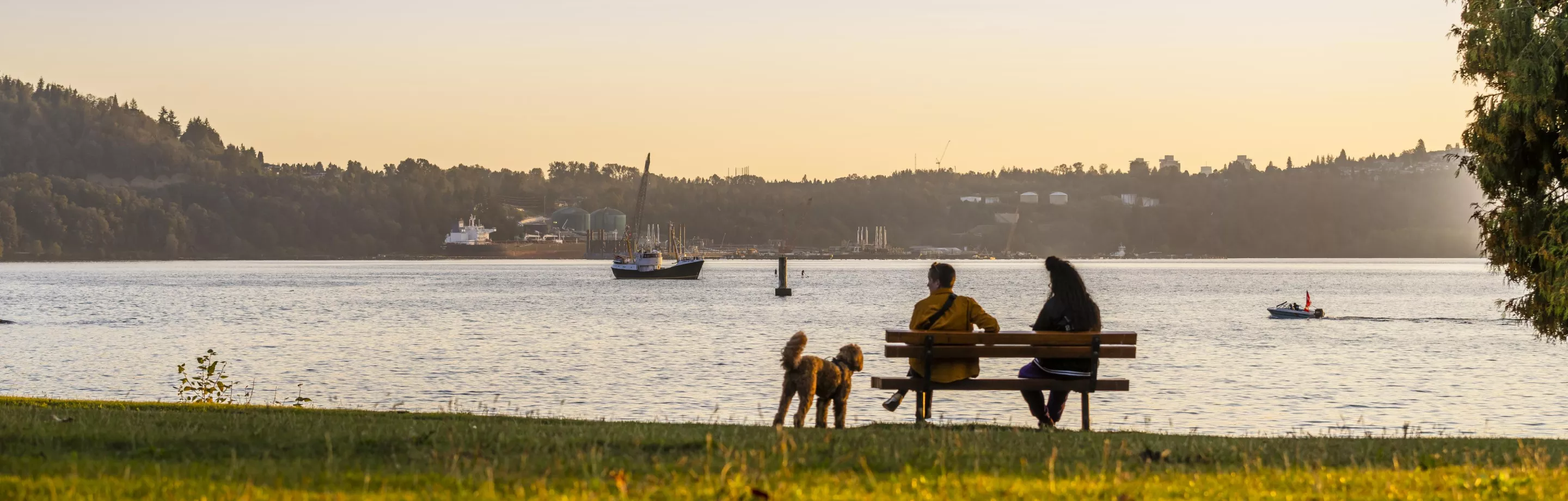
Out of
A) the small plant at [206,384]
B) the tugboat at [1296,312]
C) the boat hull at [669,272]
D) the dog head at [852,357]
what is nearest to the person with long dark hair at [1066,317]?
the dog head at [852,357]

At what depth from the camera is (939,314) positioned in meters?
12.6

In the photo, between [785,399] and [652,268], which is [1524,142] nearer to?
[785,399]

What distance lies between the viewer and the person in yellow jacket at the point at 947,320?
12586 mm

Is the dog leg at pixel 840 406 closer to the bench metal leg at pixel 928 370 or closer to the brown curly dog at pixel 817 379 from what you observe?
the brown curly dog at pixel 817 379

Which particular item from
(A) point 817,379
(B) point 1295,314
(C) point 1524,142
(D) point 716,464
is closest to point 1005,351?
(A) point 817,379

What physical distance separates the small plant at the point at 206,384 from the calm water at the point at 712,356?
0.81 metres

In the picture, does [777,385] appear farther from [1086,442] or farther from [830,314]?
[830,314]

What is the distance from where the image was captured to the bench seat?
12648mm

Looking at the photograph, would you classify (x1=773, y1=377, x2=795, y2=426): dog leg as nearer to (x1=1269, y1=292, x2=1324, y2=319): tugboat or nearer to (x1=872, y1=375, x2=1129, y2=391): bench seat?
(x1=872, y1=375, x2=1129, y2=391): bench seat

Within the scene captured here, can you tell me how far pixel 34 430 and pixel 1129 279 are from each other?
161m

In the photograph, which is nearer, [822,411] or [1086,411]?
[822,411]

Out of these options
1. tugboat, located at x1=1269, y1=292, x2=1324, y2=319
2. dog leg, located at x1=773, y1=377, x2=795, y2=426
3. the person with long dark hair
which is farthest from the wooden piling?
dog leg, located at x1=773, y1=377, x2=795, y2=426

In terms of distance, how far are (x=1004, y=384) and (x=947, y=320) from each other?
2.67ft

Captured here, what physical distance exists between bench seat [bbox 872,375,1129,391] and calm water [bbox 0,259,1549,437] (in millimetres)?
7833
